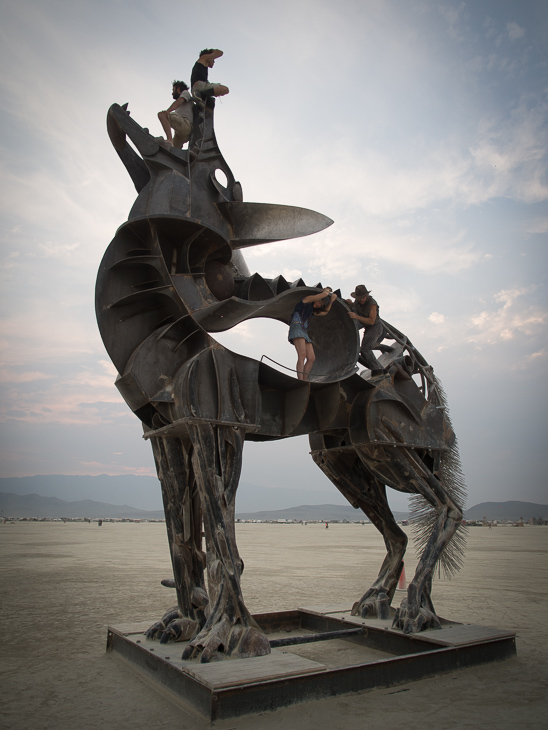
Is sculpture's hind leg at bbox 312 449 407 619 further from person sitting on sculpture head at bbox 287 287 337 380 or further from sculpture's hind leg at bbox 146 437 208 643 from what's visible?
sculpture's hind leg at bbox 146 437 208 643

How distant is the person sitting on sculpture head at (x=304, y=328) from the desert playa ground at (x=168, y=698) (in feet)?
10.8

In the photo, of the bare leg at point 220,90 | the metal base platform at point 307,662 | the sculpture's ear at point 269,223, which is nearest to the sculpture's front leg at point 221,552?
the metal base platform at point 307,662

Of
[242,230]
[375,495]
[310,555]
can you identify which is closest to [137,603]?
[375,495]

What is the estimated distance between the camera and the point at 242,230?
19.5 feet

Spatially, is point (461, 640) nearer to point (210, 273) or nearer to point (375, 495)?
point (375, 495)

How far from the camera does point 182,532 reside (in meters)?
5.50

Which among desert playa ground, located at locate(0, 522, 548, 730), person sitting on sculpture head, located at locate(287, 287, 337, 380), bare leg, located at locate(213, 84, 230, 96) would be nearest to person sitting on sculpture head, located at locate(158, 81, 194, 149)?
bare leg, located at locate(213, 84, 230, 96)

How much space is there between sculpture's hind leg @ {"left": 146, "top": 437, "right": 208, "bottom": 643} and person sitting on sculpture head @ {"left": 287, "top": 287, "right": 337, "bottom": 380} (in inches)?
64.1

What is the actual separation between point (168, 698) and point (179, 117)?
578 cm

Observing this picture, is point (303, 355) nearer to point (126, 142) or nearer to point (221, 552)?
point (221, 552)

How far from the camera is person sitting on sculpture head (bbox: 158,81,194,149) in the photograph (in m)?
5.91

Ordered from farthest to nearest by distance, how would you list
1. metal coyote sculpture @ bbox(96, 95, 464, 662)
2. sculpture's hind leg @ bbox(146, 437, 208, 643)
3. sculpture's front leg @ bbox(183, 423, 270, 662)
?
sculpture's hind leg @ bbox(146, 437, 208, 643)
metal coyote sculpture @ bbox(96, 95, 464, 662)
sculpture's front leg @ bbox(183, 423, 270, 662)

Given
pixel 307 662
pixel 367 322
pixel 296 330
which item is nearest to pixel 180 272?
pixel 296 330

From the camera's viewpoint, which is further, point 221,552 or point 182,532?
point 182,532
